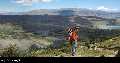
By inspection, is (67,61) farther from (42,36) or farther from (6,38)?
(42,36)

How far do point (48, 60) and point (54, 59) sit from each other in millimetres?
352

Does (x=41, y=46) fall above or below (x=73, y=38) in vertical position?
below

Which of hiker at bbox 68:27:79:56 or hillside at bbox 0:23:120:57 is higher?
hiker at bbox 68:27:79:56

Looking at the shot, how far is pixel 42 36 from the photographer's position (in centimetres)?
7994

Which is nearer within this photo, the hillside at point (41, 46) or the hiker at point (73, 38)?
the hiker at point (73, 38)

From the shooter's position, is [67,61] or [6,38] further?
[6,38]

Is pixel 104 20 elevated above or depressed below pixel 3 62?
below

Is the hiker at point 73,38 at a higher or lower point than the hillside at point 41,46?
higher

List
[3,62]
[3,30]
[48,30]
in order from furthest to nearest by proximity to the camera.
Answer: [48,30]
[3,30]
[3,62]

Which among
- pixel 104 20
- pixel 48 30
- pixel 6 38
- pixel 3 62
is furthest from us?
pixel 104 20

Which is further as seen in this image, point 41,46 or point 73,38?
point 41,46

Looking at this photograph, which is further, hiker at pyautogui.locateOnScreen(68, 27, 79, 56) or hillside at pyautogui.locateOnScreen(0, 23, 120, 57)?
hillside at pyautogui.locateOnScreen(0, 23, 120, 57)

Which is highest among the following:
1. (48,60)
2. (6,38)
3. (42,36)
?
(48,60)

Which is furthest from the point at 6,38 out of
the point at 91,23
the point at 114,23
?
the point at 91,23
